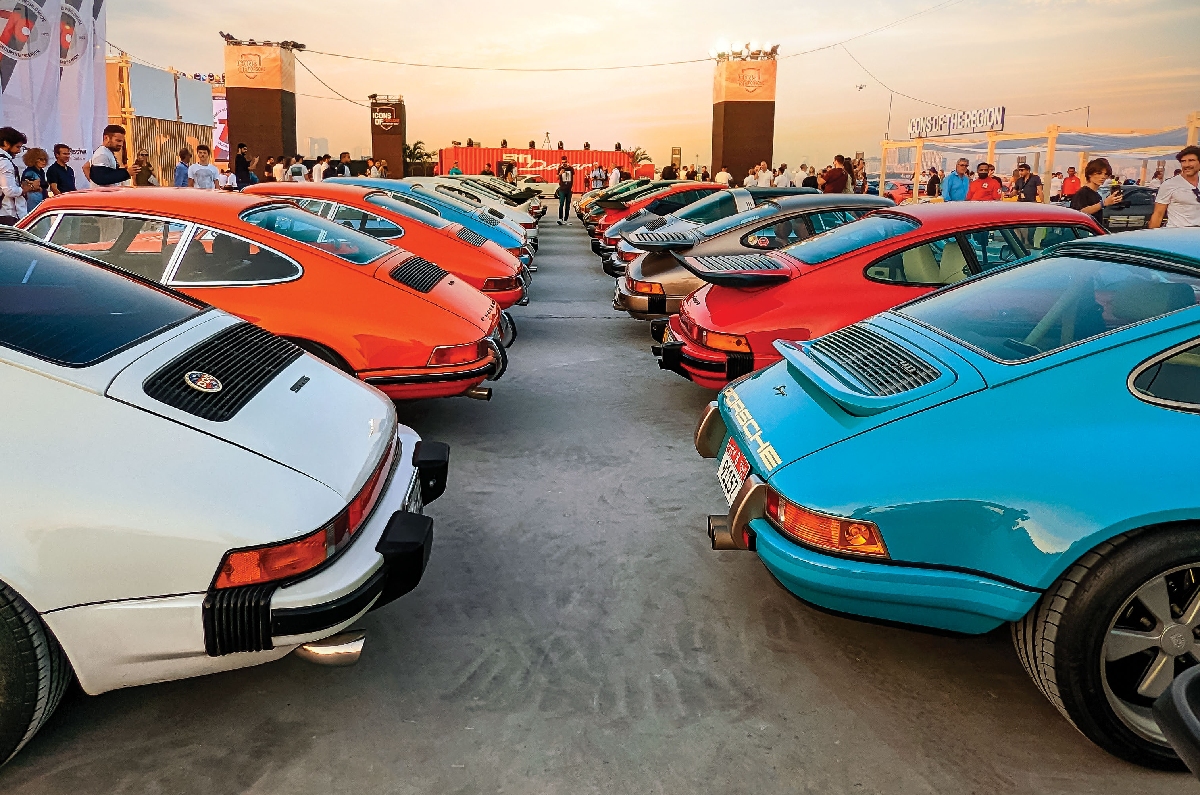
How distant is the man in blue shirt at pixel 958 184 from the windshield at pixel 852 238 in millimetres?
10545

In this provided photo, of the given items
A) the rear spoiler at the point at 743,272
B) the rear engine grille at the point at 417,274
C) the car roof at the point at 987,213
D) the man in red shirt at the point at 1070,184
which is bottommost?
the rear engine grille at the point at 417,274

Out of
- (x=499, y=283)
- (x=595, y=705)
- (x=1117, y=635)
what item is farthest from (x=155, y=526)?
(x=499, y=283)

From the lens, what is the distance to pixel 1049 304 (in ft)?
11.2

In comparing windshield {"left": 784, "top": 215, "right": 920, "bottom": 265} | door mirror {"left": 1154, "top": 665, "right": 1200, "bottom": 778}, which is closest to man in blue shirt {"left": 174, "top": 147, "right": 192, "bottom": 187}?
windshield {"left": 784, "top": 215, "right": 920, "bottom": 265}

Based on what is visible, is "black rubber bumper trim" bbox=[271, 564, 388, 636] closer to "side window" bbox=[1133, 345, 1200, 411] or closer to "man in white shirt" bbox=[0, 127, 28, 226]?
"side window" bbox=[1133, 345, 1200, 411]

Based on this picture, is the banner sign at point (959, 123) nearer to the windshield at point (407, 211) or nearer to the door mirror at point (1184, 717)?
the windshield at point (407, 211)

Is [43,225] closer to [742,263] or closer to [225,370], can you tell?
[225,370]

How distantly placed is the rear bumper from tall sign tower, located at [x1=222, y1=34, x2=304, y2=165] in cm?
3637

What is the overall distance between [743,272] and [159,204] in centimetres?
336

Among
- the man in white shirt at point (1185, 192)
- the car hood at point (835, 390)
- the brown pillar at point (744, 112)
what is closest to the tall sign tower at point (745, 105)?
the brown pillar at point (744, 112)

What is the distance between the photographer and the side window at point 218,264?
4.92 meters

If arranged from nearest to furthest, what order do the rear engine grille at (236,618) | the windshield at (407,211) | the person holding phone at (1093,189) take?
the rear engine grille at (236,618), the windshield at (407,211), the person holding phone at (1093,189)

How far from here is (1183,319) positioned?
8.43 ft

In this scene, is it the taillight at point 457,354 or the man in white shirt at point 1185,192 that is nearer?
the taillight at point 457,354
